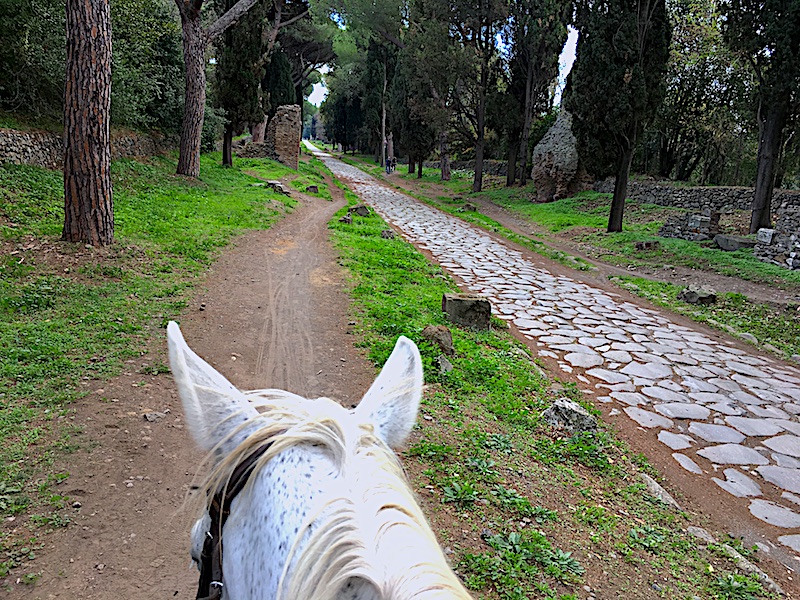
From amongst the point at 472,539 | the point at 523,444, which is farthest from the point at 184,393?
the point at 523,444

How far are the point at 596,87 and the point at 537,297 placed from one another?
8882 millimetres

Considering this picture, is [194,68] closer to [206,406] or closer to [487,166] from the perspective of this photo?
[206,406]

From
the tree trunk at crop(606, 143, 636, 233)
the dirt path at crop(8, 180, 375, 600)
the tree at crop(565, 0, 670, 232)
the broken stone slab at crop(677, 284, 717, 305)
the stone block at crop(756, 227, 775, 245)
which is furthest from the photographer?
the tree trunk at crop(606, 143, 636, 233)

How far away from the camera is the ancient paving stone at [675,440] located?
13.8ft

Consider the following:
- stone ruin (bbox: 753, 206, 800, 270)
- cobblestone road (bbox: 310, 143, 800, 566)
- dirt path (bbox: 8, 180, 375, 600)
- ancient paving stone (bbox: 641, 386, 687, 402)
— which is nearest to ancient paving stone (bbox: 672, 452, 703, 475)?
cobblestone road (bbox: 310, 143, 800, 566)

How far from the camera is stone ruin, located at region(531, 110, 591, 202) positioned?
1969 cm

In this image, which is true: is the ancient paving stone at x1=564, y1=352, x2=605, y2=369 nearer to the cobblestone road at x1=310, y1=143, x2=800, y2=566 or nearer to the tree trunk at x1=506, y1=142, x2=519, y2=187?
the cobblestone road at x1=310, y1=143, x2=800, y2=566

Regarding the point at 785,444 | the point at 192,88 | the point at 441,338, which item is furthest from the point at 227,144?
the point at 785,444

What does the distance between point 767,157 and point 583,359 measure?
1101cm

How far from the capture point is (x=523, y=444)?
12.6ft

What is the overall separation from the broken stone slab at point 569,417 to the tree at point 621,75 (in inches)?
450

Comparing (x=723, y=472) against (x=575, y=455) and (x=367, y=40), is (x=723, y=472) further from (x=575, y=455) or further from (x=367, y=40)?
(x=367, y=40)

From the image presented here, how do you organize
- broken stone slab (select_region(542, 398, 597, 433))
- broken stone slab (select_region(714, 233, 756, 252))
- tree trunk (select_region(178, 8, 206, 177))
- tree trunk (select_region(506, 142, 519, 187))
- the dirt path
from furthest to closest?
tree trunk (select_region(506, 142, 519, 187))
tree trunk (select_region(178, 8, 206, 177))
broken stone slab (select_region(714, 233, 756, 252))
broken stone slab (select_region(542, 398, 597, 433))
the dirt path

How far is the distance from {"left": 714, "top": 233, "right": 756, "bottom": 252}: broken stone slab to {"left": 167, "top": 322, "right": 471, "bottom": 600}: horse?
42.9 ft
